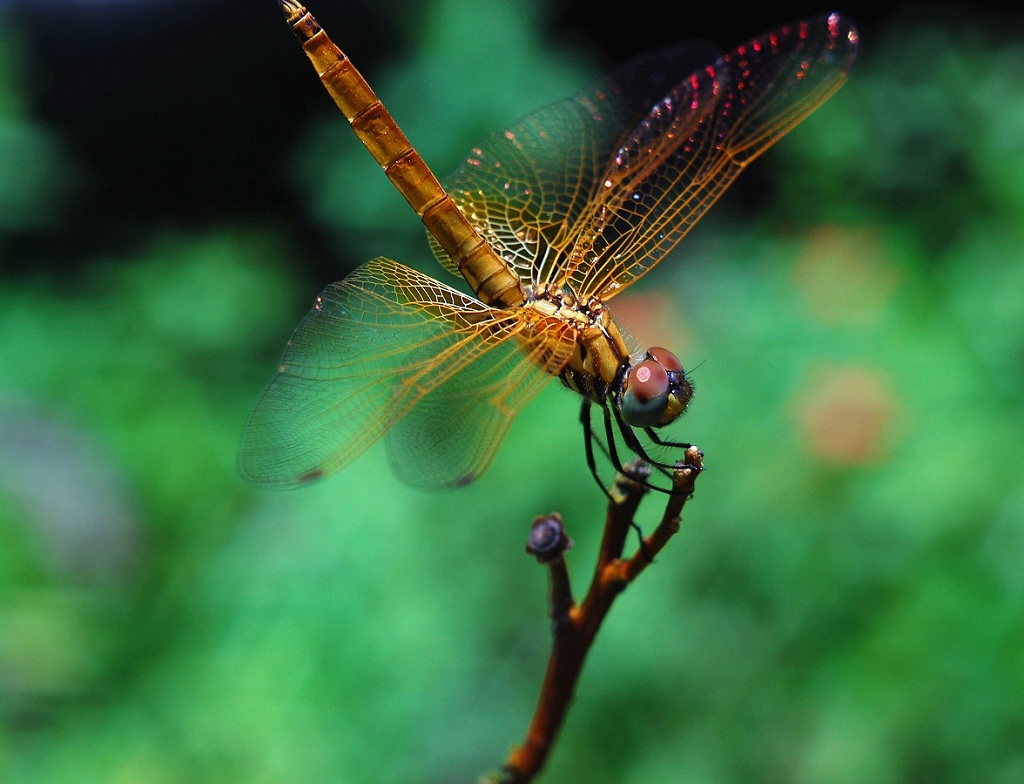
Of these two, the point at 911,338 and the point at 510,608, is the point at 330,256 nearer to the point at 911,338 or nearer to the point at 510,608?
the point at 510,608

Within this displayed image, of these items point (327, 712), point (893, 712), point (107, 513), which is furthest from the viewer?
point (107, 513)

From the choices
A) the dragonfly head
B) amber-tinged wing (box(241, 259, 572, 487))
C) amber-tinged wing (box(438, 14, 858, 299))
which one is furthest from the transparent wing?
the dragonfly head

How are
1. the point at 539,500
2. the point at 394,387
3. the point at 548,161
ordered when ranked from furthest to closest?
the point at 539,500 < the point at 548,161 < the point at 394,387

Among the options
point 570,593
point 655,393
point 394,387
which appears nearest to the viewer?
point 570,593

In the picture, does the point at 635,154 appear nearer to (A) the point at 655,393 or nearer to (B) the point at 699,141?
(B) the point at 699,141

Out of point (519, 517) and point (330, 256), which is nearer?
point (519, 517)

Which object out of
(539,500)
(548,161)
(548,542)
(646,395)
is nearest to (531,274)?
(548,161)

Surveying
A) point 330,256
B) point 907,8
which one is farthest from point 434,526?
point 907,8

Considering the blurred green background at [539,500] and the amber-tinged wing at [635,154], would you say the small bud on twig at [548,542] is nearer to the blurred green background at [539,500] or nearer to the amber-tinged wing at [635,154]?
the amber-tinged wing at [635,154]
